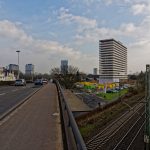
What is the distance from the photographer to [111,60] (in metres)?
166

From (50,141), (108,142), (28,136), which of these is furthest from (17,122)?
(108,142)

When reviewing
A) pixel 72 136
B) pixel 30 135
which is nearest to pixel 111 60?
pixel 30 135

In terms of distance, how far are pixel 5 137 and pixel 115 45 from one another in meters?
167

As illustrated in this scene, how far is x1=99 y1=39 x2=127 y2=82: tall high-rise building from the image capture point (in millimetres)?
161375

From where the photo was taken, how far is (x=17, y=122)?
10844 mm

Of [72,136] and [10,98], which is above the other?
[72,136]

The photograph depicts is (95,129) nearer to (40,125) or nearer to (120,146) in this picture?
(120,146)

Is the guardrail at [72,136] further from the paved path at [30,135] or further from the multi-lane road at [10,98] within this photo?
the multi-lane road at [10,98]

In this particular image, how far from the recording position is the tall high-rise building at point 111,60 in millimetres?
161375

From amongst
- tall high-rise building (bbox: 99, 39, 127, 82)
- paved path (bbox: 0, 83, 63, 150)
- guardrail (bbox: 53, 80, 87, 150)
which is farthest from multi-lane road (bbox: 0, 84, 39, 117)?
tall high-rise building (bbox: 99, 39, 127, 82)

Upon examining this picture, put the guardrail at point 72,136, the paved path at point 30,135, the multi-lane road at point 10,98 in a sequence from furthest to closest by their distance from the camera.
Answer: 1. the multi-lane road at point 10,98
2. the paved path at point 30,135
3. the guardrail at point 72,136

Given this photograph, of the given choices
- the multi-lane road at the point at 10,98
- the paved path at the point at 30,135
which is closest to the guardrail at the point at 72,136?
the paved path at the point at 30,135

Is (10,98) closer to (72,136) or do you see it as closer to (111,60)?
(72,136)

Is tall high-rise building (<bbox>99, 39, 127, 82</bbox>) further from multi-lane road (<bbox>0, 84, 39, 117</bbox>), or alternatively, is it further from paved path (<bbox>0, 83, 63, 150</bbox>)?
paved path (<bbox>0, 83, 63, 150</bbox>)
